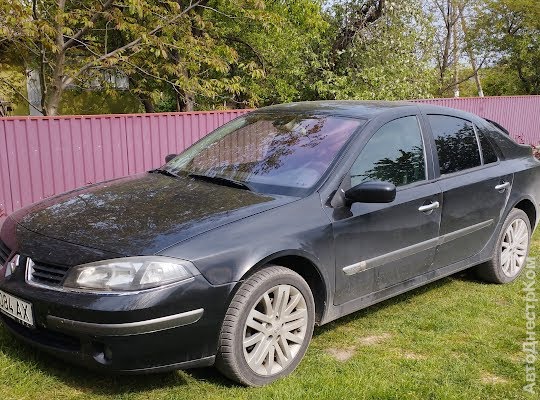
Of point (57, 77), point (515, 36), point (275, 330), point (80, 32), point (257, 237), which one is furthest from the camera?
point (515, 36)

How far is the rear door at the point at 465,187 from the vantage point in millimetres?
4196

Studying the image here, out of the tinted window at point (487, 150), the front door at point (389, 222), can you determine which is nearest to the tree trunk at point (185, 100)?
the tinted window at point (487, 150)

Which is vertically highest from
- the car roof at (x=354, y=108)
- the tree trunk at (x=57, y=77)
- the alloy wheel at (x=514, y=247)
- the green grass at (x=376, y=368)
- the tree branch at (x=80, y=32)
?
the tree branch at (x=80, y=32)

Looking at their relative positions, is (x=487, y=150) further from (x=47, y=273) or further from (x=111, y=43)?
(x=111, y=43)

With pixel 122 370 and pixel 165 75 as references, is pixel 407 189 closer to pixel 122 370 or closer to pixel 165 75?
pixel 122 370

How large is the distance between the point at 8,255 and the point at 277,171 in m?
1.66

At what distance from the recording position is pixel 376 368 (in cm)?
339

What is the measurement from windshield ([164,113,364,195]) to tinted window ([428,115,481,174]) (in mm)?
824

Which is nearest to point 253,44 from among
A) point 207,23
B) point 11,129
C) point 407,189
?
point 207,23

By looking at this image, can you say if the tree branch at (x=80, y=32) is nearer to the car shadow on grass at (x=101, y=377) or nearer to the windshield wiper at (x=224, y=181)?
the windshield wiper at (x=224, y=181)

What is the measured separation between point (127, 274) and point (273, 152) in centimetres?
148

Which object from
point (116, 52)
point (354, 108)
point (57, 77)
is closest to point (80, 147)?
point (57, 77)

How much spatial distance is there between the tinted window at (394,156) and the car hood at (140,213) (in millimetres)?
651

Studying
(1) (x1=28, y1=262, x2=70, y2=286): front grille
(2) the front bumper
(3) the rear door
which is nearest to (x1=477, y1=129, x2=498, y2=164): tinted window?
(3) the rear door
